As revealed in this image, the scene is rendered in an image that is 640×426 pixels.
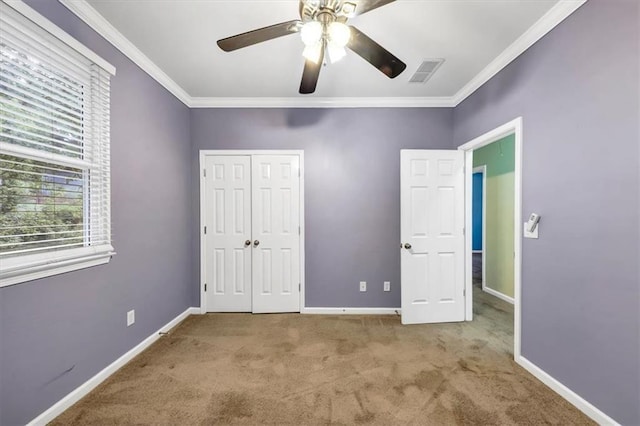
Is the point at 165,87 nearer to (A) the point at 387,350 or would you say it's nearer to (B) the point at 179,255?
(B) the point at 179,255

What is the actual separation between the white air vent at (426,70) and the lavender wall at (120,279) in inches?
103

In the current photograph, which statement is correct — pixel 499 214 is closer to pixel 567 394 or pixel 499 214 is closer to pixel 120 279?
pixel 567 394

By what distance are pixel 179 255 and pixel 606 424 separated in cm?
368

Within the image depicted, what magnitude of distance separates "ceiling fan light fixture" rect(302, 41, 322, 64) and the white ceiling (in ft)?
1.66

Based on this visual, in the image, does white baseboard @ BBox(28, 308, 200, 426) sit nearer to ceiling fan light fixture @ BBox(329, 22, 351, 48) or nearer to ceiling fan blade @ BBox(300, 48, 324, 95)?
ceiling fan blade @ BBox(300, 48, 324, 95)

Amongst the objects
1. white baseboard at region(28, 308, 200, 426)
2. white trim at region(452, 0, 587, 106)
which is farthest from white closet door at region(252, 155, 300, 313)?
white trim at region(452, 0, 587, 106)

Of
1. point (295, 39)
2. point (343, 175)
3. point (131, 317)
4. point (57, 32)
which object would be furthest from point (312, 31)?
point (131, 317)

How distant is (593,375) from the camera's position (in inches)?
60.1

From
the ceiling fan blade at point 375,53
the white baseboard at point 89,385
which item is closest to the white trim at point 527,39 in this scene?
the ceiling fan blade at point 375,53

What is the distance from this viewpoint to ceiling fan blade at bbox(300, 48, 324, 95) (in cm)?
157

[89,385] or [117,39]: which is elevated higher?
[117,39]

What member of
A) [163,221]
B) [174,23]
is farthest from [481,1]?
[163,221]

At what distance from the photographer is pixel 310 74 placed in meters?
1.68

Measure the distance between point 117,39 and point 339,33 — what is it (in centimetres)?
189
